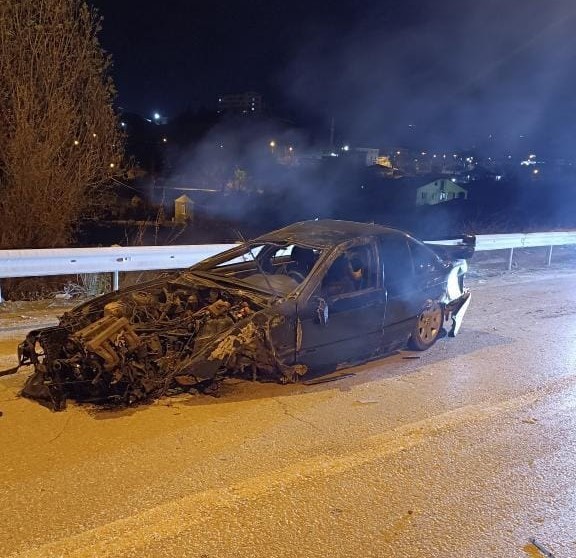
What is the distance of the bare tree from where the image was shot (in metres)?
8.96

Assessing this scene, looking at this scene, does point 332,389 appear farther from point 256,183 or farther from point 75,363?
point 256,183

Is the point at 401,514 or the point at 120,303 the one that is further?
the point at 120,303

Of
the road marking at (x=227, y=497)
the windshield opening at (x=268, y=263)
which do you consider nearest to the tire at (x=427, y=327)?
the windshield opening at (x=268, y=263)

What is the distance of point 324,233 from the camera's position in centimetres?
604

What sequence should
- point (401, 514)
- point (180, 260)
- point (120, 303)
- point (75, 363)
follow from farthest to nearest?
point (180, 260) < point (120, 303) < point (75, 363) < point (401, 514)

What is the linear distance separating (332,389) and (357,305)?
0.84 m

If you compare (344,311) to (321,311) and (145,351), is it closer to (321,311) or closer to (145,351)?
(321,311)

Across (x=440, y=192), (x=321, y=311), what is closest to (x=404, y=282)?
(x=321, y=311)

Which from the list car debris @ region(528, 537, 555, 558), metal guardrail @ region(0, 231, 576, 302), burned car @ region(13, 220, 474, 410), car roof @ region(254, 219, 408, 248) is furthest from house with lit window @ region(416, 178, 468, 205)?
car debris @ region(528, 537, 555, 558)

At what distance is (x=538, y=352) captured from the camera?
21.8 feet

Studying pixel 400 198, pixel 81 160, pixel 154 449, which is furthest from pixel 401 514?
pixel 400 198

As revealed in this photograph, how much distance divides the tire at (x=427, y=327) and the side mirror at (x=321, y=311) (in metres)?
1.63

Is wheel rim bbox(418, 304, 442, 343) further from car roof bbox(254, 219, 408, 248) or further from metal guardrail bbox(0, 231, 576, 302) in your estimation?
metal guardrail bbox(0, 231, 576, 302)

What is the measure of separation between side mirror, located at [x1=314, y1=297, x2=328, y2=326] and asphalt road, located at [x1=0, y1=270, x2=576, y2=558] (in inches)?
25.5
